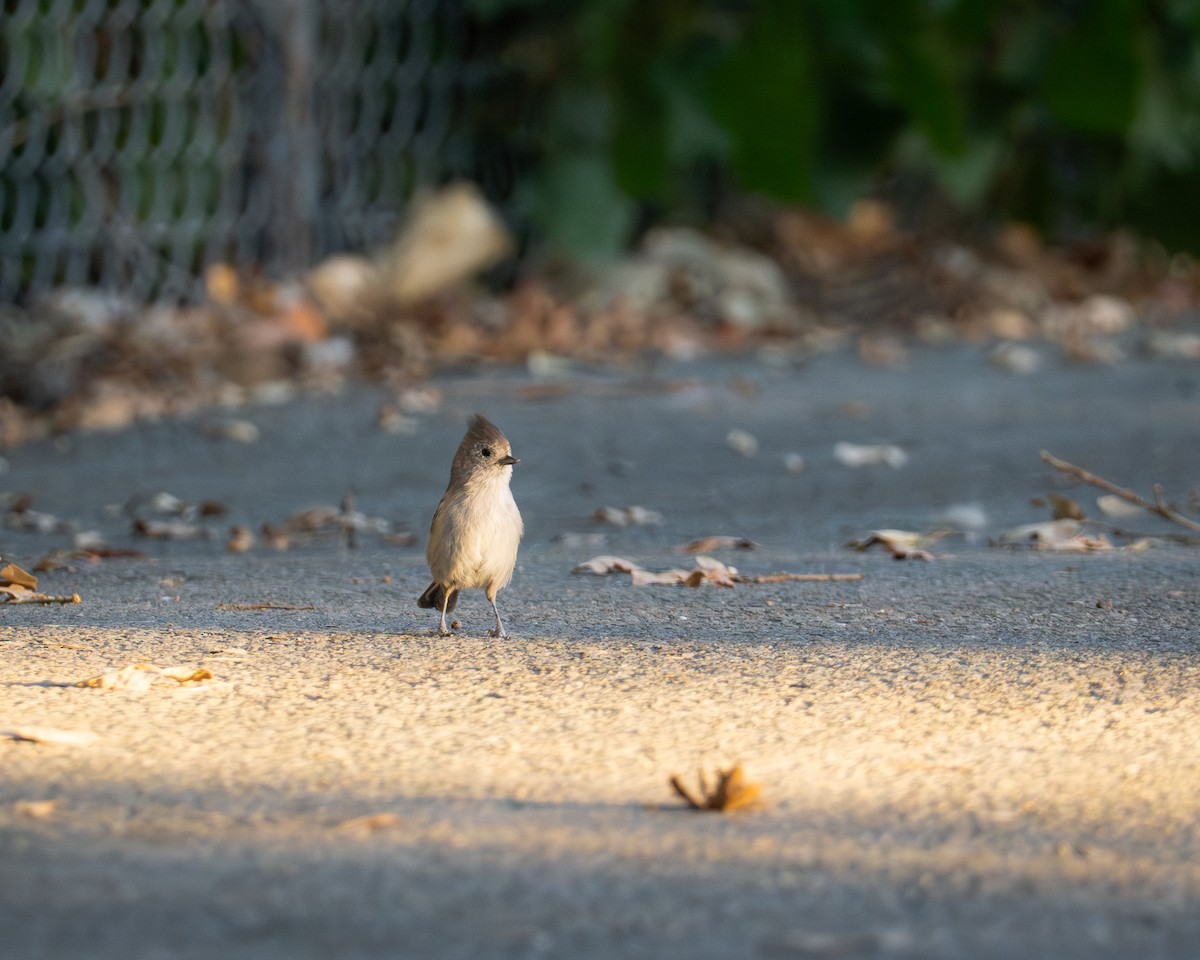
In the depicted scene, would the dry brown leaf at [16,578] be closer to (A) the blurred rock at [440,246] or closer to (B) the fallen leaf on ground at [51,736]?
(B) the fallen leaf on ground at [51,736]

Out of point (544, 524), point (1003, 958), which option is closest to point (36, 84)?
point (544, 524)

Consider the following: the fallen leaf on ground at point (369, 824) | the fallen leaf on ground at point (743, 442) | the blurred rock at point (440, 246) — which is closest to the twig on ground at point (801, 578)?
the fallen leaf on ground at point (369, 824)

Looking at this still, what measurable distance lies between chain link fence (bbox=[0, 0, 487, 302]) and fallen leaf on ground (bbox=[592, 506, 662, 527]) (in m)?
2.46

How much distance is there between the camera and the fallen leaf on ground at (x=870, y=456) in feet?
13.0

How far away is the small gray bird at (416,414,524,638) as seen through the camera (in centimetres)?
227

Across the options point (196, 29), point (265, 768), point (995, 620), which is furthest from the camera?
point (196, 29)

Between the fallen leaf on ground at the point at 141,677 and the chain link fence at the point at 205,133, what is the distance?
11.0 feet

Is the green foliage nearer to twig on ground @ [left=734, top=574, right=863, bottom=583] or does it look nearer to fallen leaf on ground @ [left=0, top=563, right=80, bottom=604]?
twig on ground @ [left=734, top=574, right=863, bottom=583]

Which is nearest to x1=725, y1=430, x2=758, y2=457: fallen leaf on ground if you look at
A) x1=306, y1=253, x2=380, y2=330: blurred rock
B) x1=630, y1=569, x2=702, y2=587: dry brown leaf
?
x1=630, y1=569, x2=702, y2=587: dry brown leaf

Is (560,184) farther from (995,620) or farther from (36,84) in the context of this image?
(995,620)

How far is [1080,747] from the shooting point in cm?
177

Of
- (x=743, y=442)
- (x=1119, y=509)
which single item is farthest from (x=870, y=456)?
(x=1119, y=509)

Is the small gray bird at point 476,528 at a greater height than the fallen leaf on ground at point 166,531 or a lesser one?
greater

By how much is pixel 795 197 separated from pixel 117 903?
489cm
